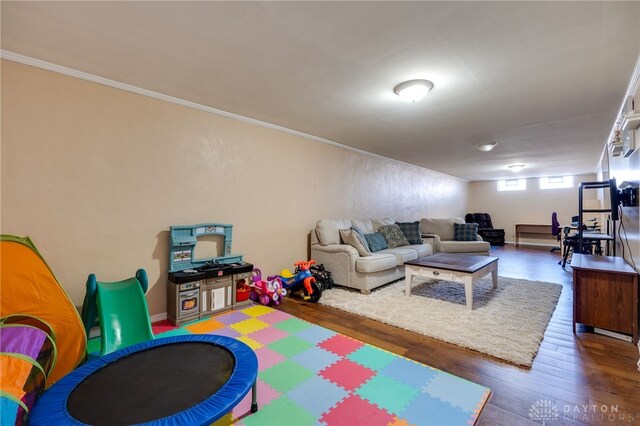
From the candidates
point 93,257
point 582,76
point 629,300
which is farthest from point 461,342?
point 93,257

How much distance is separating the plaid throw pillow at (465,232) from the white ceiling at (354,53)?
9.88ft

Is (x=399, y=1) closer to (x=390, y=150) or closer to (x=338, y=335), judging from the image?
(x=338, y=335)

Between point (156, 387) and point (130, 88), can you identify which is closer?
point (156, 387)

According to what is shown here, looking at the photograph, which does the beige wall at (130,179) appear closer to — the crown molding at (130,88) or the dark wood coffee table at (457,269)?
the crown molding at (130,88)

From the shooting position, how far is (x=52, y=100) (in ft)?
7.80

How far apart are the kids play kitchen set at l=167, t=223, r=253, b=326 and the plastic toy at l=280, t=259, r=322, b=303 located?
606mm

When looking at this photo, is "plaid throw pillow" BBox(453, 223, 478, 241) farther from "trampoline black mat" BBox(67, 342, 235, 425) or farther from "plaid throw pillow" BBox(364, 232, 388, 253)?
"trampoline black mat" BBox(67, 342, 235, 425)

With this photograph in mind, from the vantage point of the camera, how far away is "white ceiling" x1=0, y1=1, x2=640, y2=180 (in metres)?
1.72

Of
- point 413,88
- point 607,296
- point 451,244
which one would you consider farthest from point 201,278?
point 451,244

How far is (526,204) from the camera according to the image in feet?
31.0

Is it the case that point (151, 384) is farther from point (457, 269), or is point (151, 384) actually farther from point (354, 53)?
point (457, 269)

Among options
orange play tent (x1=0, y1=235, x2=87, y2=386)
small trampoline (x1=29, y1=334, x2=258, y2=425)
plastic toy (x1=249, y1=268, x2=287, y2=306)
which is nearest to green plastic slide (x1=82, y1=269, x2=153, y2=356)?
orange play tent (x1=0, y1=235, x2=87, y2=386)

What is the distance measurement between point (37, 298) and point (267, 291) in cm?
202

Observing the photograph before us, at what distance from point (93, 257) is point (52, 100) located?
1.38m
